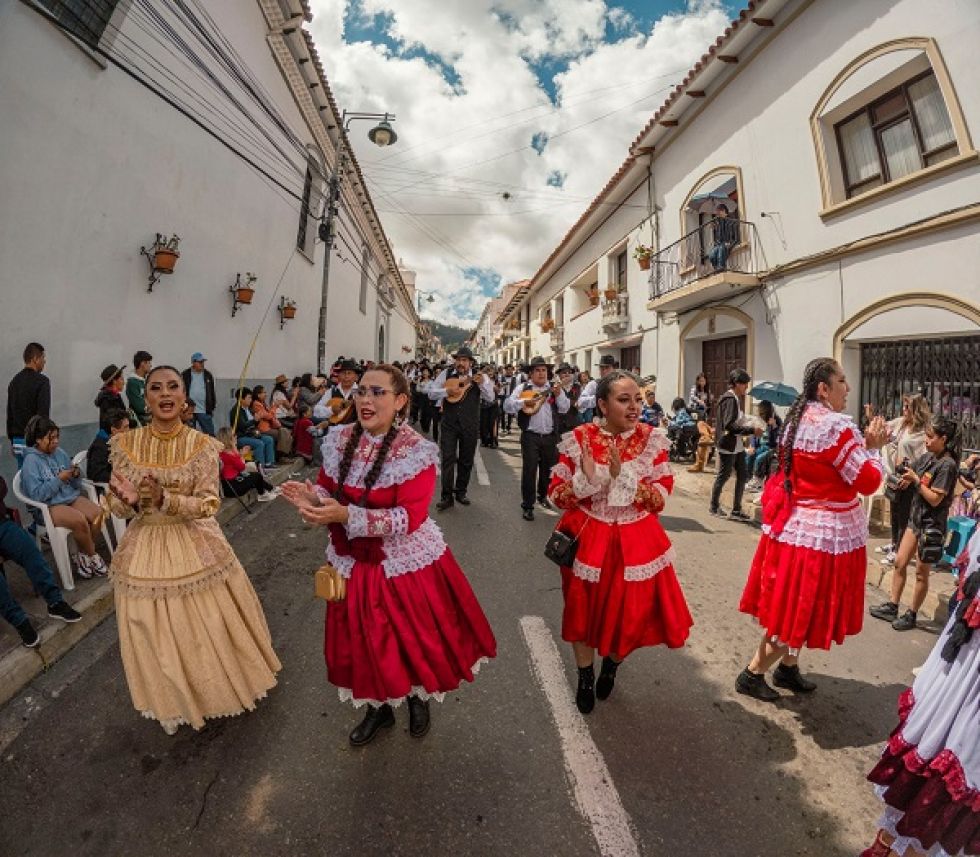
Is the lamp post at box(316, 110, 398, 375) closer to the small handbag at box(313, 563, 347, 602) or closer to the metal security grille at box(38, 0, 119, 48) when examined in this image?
the metal security grille at box(38, 0, 119, 48)

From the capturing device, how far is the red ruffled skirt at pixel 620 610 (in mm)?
2547

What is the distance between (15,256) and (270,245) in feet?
23.5

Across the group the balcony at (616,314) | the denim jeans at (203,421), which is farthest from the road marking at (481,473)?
the balcony at (616,314)

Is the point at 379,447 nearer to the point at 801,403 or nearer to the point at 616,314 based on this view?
the point at 801,403

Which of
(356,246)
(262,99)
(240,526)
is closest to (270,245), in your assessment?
(262,99)

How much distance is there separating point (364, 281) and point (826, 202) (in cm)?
1964

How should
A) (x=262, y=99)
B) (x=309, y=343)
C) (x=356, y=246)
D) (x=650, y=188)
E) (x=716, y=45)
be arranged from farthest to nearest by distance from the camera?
(x=356, y=246) → (x=309, y=343) → (x=650, y=188) → (x=262, y=99) → (x=716, y=45)

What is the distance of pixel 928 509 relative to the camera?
3.70 meters

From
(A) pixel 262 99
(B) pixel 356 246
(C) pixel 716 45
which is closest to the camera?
(C) pixel 716 45

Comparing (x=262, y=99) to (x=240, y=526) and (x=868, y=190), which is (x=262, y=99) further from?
(x=868, y=190)

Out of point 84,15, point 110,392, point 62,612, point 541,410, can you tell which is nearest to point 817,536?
point 541,410

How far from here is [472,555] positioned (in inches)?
198

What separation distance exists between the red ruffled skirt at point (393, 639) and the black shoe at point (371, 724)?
0.19 metres

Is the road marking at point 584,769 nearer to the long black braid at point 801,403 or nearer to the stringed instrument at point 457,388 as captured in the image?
the long black braid at point 801,403
